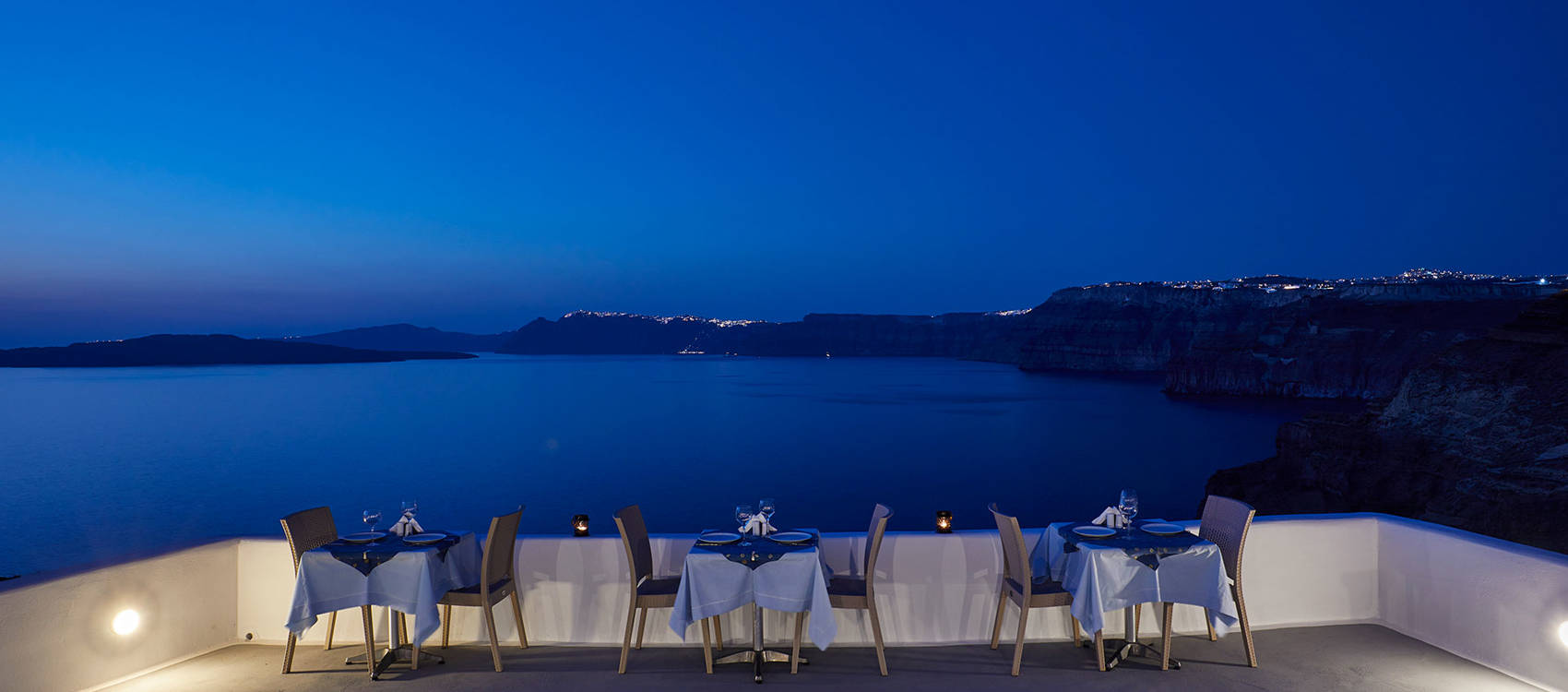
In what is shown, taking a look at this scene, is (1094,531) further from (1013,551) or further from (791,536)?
(791,536)

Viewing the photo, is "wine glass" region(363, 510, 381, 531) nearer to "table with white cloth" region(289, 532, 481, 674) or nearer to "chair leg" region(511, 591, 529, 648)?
"table with white cloth" region(289, 532, 481, 674)

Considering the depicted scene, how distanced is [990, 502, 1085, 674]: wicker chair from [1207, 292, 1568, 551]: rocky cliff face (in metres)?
28.8

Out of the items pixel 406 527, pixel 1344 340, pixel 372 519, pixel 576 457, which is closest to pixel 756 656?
pixel 406 527

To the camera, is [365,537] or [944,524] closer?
[365,537]

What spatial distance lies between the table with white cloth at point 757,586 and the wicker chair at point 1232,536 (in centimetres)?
219

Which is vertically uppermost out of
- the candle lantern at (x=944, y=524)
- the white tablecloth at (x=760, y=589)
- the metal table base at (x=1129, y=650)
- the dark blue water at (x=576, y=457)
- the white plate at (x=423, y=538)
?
the white plate at (x=423, y=538)

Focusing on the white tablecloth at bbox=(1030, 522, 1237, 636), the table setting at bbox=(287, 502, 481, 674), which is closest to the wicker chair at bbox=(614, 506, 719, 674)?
the table setting at bbox=(287, 502, 481, 674)

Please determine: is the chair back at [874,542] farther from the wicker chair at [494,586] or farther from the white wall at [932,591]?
the wicker chair at [494,586]

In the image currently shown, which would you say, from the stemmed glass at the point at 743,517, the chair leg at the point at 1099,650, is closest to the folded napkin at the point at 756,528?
the stemmed glass at the point at 743,517

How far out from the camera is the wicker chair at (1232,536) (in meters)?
4.36

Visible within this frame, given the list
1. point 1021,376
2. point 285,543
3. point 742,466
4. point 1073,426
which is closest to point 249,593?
point 285,543

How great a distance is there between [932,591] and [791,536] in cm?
104

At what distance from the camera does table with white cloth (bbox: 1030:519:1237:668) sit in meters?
4.17

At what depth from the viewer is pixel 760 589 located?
4.19m
